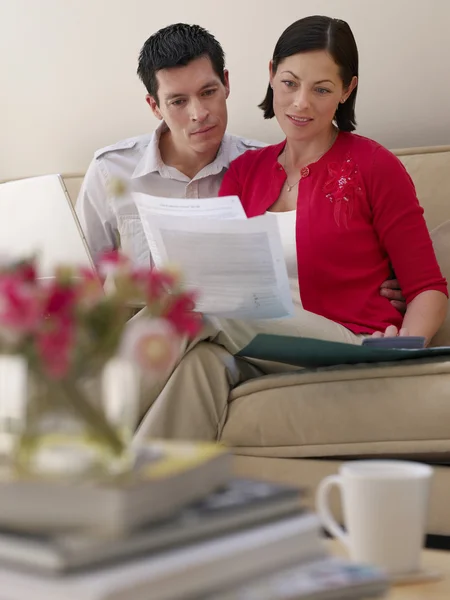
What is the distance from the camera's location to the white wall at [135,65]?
243cm

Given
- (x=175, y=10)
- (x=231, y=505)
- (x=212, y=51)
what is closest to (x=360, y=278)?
(x=212, y=51)

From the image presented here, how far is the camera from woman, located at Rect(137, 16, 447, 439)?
1.85 meters

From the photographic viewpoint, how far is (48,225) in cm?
180

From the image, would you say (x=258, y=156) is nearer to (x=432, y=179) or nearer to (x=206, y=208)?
(x=432, y=179)

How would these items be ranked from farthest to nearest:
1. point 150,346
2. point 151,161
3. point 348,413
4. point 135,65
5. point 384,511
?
point 135,65 → point 151,161 → point 348,413 → point 384,511 → point 150,346

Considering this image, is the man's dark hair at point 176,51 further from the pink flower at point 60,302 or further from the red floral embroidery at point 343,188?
the pink flower at point 60,302

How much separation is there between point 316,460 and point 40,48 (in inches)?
65.8

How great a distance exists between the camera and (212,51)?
2143 mm

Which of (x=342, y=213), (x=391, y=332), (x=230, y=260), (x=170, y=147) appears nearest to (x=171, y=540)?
(x=230, y=260)

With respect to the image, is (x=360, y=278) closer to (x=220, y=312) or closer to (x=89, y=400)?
(x=220, y=312)

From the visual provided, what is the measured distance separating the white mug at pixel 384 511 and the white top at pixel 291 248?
1059 millimetres

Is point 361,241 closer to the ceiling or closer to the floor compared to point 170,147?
closer to the floor

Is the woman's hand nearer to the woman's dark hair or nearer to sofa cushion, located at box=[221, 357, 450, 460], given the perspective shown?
sofa cushion, located at box=[221, 357, 450, 460]

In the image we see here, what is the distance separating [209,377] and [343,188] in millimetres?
503
